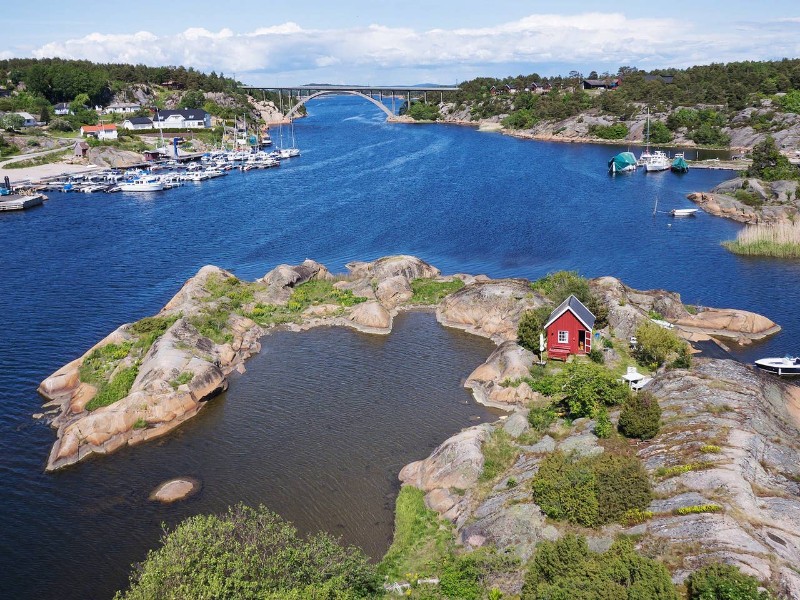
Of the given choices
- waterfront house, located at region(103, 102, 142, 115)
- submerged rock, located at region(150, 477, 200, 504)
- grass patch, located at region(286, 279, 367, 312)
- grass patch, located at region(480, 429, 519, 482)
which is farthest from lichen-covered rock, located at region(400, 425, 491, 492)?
waterfront house, located at region(103, 102, 142, 115)

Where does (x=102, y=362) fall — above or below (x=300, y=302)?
above

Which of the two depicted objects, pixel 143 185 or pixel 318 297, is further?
pixel 143 185

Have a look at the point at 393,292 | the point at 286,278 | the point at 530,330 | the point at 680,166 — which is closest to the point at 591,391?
the point at 530,330

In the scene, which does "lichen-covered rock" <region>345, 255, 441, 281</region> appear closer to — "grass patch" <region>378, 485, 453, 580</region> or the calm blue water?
the calm blue water

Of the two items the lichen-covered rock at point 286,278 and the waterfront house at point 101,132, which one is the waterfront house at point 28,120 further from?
the lichen-covered rock at point 286,278

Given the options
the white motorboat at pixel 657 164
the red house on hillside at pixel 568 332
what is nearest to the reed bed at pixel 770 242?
the red house on hillside at pixel 568 332

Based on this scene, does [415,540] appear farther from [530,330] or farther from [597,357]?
[597,357]
